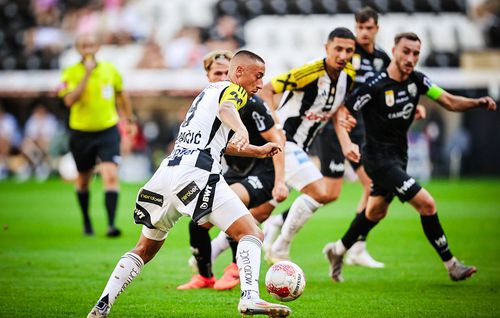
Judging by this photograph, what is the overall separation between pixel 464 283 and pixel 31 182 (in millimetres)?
19182

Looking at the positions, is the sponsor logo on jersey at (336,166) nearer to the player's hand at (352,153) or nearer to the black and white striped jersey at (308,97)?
the black and white striped jersey at (308,97)

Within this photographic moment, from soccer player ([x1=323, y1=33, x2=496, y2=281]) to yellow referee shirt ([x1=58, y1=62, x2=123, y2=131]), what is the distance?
16.6ft

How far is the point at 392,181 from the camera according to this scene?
9.24 meters

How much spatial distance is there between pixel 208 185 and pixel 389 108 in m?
3.26

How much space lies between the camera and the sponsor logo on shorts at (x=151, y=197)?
700cm

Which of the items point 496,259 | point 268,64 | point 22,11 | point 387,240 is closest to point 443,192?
point 268,64

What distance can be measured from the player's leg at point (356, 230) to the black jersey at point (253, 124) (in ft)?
3.92

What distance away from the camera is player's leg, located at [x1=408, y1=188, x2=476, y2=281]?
29.8ft

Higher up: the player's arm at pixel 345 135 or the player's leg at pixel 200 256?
the player's arm at pixel 345 135

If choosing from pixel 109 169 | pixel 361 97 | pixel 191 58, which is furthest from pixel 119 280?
pixel 191 58

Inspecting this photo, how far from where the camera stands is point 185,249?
12.4 m

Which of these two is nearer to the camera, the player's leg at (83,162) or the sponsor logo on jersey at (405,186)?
the sponsor logo on jersey at (405,186)

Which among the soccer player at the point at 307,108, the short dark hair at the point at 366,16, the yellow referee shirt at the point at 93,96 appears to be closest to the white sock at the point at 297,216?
the soccer player at the point at 307,108

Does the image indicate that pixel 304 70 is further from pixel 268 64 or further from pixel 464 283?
pixel 268 64
